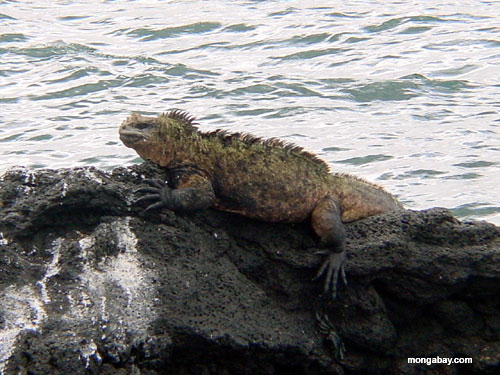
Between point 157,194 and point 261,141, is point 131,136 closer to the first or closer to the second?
point 157,194

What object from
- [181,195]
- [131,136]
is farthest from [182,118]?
[181,195]

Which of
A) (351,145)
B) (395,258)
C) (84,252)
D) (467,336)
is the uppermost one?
(84,252)

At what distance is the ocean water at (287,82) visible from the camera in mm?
10867

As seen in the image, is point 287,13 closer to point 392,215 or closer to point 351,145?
point 351,145

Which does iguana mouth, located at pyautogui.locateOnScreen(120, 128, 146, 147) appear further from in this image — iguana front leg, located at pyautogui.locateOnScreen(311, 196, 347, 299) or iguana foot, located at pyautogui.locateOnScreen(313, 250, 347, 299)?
iguana foot, located at pyautogui.locateOnScreen(313, 250, 347, 299)

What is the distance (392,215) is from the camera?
488 centimetres

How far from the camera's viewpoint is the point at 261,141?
4.97m

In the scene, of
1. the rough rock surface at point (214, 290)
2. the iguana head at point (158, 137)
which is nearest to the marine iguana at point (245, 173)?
the iguana head at point (158, 137)

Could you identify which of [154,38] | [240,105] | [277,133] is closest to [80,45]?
[154,38]

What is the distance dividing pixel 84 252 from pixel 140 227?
0.36 metres

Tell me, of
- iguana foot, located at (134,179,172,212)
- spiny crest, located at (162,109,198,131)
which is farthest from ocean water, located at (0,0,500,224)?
iguana foot, located at (134,179,172,212)

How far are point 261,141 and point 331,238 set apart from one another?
31.7 inches

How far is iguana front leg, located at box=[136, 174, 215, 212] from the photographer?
4395mm

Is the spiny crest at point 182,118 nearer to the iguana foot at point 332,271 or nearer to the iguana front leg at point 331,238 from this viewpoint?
the iguana front leg at point 331,238
